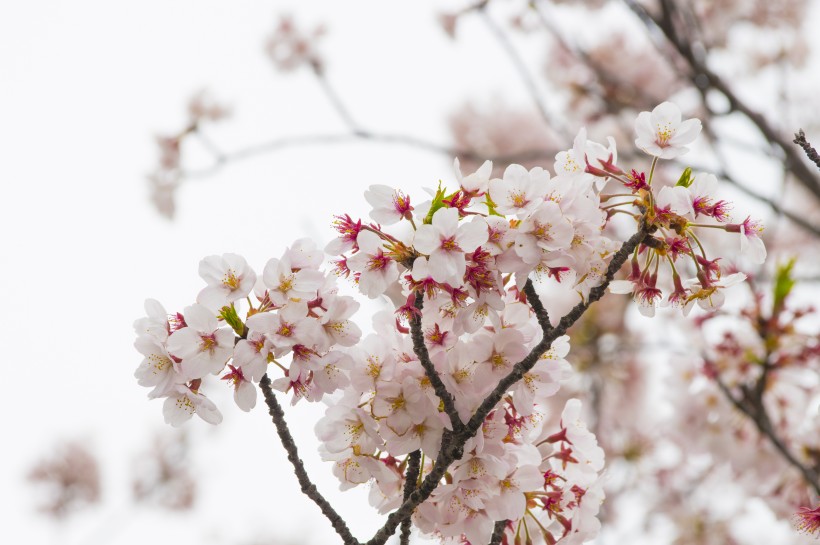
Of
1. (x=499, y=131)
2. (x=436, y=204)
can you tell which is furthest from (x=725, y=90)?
(x=499, y=131)

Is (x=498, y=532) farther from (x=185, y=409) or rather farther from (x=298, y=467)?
(x=185, y=409)

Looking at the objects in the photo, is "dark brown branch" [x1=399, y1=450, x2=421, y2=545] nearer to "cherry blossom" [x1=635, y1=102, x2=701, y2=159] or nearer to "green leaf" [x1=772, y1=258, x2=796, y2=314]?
"cherry blossom" [x1=635, y1=102, x2=701, y2=159]

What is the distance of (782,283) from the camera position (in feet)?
9.46

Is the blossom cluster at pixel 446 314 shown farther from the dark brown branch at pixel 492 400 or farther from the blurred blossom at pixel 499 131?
the blurred blossom at pixel 499 131

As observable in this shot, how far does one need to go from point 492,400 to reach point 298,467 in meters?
0.41

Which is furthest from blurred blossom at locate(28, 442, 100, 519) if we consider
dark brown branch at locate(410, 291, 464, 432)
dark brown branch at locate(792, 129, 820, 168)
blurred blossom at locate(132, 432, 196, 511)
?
dark brown branch at locate(792, 129, 820, 168)

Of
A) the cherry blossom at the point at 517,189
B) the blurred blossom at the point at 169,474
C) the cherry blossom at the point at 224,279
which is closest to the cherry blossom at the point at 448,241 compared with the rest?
the cherry blossom at the point at 517,189

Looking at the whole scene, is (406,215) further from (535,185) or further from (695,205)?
(695,205)

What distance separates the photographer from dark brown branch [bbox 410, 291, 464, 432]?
1.29 meters

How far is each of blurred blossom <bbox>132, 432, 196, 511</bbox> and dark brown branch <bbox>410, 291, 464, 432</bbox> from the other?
24.9 ft

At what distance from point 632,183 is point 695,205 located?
13 centimetres

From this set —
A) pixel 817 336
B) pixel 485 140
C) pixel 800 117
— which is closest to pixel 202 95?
pixel 485 140

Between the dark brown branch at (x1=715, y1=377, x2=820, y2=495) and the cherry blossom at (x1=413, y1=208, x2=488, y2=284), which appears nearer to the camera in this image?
the cherry blossom at (x1=413, y1=208, x2=488, y2=284)

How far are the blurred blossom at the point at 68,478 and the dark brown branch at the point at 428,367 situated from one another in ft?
26.9
